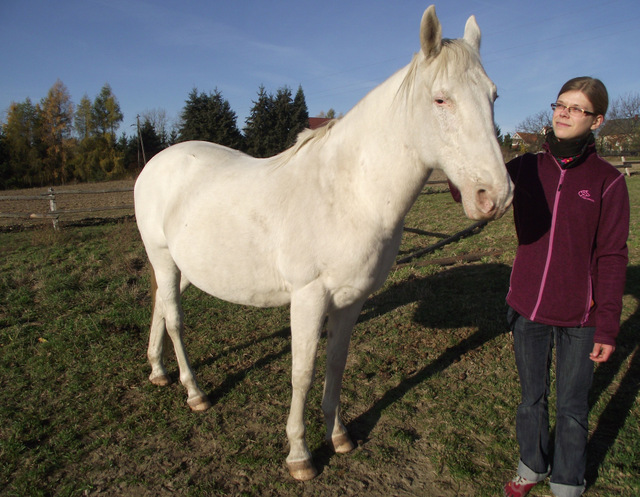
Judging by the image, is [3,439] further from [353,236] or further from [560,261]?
[560,261]

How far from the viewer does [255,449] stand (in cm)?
276

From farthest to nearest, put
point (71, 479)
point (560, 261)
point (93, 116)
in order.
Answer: point (93, 116) → point (71, 479) → point (560, 261)

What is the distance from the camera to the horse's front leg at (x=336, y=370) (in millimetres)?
2629

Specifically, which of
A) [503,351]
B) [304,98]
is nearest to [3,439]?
[503,351]

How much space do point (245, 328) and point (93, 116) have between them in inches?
1884

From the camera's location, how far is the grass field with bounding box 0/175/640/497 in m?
2.49

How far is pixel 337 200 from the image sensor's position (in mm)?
2236

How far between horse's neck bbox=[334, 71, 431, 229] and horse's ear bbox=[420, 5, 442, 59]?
0.27 m

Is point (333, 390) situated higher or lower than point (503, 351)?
higher

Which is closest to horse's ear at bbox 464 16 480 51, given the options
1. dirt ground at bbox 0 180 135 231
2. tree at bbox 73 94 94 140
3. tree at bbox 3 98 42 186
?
dirt ground at bbox 0 180 135 231

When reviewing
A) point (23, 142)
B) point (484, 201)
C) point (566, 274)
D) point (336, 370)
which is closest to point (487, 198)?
point (484, 201)

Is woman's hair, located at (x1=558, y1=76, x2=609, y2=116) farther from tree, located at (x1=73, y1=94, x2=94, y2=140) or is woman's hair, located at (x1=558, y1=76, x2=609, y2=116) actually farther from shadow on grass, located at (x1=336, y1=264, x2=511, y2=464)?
tree, located at (x1=73, y1=94, x2=94, y2=140)

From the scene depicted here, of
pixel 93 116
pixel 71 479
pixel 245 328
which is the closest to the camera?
pixel 71 479

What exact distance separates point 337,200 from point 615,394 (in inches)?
112
